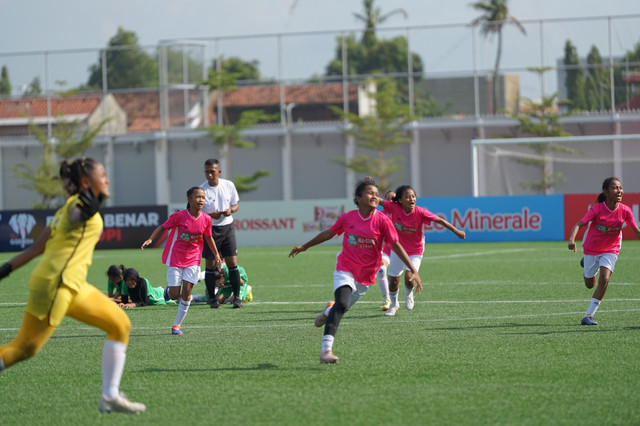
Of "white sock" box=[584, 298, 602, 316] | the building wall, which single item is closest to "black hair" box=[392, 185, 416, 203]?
"white sock" box=[584, 298, 602, 316]

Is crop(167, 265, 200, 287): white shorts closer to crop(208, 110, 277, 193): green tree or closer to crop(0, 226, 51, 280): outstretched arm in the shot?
crop(0, 226, 51, 280): outstretched arm

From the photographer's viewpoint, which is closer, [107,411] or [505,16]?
[107,411]

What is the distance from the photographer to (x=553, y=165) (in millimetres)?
33531

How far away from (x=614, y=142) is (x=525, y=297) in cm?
2171

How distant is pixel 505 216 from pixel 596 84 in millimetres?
17026

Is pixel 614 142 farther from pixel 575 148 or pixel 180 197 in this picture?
pixel 180 197

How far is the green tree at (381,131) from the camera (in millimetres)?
44562

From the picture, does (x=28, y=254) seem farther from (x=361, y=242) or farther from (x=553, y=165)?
(x=553, y=165)

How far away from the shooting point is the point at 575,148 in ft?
111

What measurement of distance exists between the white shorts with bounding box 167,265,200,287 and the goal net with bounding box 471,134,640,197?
69.4 ft

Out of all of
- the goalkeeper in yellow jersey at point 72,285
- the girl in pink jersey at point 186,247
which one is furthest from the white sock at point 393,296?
the goalkeeper in yellow jersey at point 72,285

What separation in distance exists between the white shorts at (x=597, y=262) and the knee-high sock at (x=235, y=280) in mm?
5222

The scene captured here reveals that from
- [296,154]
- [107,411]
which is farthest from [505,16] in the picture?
[107,411]

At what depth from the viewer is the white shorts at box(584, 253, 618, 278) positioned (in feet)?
34.5
